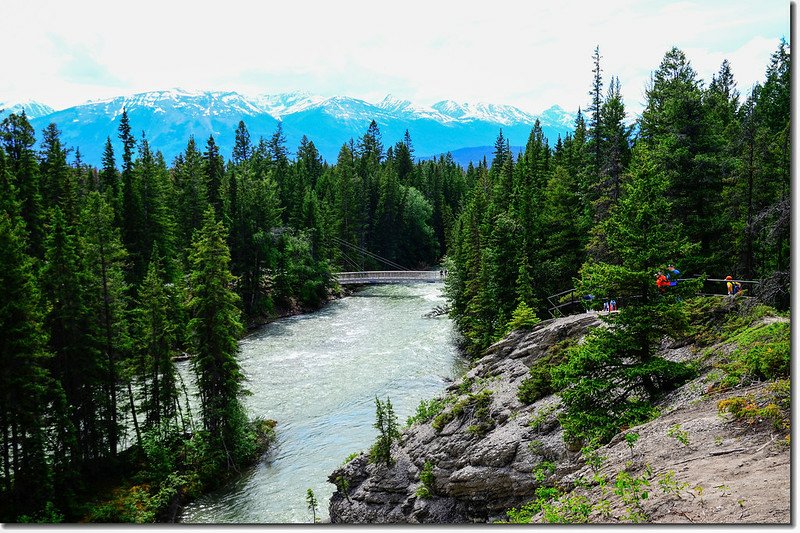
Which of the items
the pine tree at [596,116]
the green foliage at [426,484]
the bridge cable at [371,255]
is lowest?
the green foliage at [426,484]

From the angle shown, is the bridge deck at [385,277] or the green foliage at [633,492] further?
the bridge deck at [385,277]

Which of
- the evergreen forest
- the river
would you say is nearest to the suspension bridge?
the river

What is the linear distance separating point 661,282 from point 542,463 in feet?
13.2

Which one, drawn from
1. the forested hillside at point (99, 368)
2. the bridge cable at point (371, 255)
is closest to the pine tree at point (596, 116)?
the forested hillside at point (99, 368)

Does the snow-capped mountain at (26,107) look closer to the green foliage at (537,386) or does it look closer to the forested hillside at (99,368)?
the forested hillside at (99,368)

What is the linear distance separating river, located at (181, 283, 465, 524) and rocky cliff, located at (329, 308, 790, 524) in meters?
2.66

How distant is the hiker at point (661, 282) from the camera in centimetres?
1019

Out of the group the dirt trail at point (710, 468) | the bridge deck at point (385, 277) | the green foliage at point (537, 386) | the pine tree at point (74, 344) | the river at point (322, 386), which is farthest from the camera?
the bridge deck at point (385, 277)

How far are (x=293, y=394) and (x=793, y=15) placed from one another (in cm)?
2157

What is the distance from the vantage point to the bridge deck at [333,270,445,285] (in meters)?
57.6

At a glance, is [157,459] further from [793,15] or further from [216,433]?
[793,15]

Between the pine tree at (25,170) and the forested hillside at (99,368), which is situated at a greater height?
the pine tree at (25,170)

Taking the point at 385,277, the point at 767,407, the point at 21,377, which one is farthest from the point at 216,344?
the point at 385,277

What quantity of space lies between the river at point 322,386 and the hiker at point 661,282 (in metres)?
9.81
